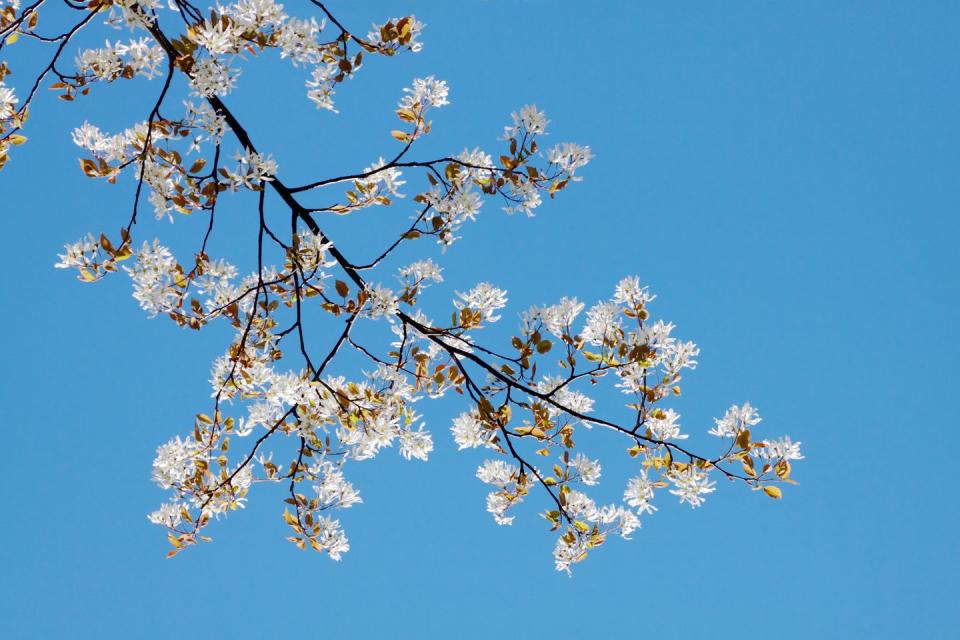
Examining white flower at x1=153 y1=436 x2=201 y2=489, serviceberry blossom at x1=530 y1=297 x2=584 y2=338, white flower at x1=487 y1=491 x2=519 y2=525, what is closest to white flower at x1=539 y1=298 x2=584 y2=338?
serviceberry blossom at x1=530 y1=297 x2=584 y2=338

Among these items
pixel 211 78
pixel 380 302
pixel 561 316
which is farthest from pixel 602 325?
pixel 211 78

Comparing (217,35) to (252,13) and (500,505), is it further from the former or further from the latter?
(500,505)

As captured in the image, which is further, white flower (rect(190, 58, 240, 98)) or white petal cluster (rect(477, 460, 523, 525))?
white petal cluster (rect(477, 460, 523, 525))

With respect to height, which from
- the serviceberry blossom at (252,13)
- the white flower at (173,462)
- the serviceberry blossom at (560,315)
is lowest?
the white flower at (173,462)

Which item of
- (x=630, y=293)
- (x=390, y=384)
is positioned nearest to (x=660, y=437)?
(x=630, y=293)

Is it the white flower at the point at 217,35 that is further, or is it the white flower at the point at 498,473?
the white flower at the point at 498,473

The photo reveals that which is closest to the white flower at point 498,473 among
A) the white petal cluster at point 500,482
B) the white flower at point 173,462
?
the white petal cluster at point 500,482

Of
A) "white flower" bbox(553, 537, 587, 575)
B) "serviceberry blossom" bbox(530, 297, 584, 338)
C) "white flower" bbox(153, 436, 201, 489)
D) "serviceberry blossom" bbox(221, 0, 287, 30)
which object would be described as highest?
"serviceberry blossom" bbox(221, 0, 287, 30)

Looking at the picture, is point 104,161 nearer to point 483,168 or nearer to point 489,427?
point 483,168

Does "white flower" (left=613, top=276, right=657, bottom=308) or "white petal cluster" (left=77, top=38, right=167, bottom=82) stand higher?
"white petal cluster" (left=77, top=38, right=167, bottom=82)

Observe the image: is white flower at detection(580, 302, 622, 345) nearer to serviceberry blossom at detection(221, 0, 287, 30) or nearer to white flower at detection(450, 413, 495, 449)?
white flower at detection(450, 413, 495, 449)

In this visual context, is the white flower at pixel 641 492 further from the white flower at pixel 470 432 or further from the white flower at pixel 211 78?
the white flower at pixel 211 78

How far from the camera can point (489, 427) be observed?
12.8 ft

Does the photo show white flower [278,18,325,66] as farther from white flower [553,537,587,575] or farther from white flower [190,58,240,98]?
white flower [553,537,587,575]
